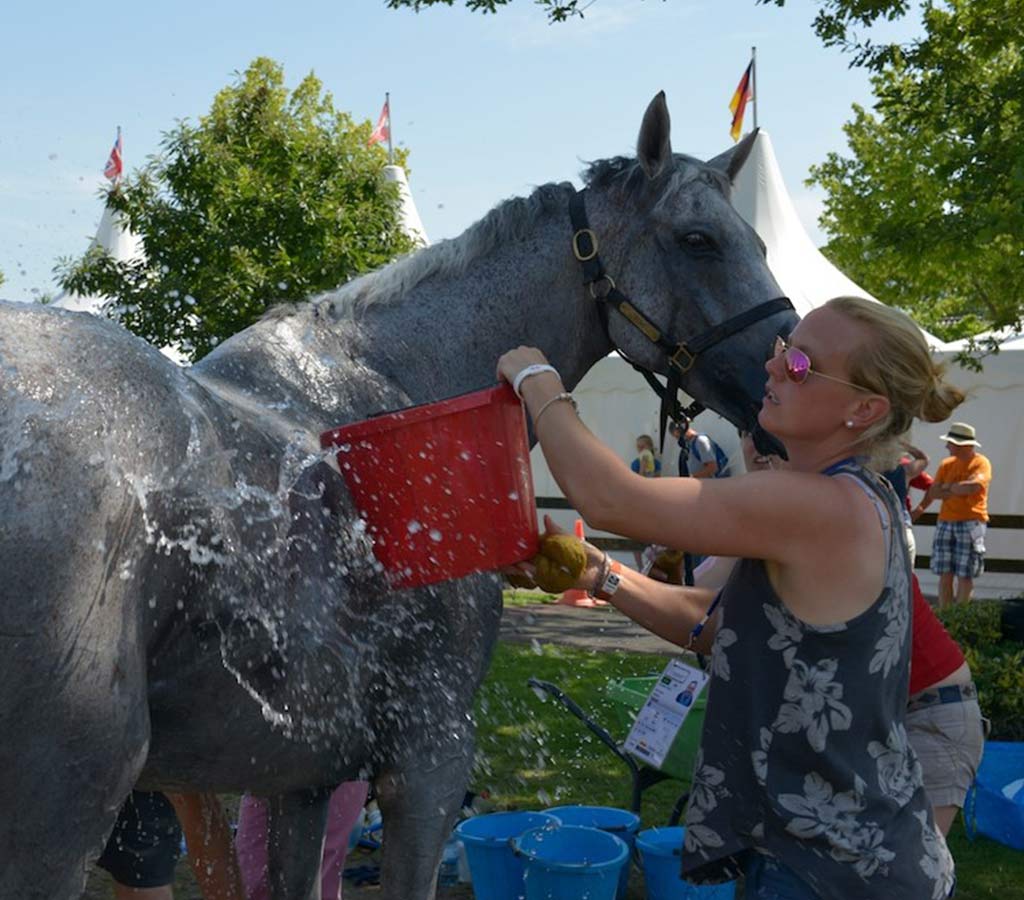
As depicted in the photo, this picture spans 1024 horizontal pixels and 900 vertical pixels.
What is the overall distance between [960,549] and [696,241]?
33.9ft

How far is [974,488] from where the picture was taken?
12070mm

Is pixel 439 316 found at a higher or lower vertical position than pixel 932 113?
lower

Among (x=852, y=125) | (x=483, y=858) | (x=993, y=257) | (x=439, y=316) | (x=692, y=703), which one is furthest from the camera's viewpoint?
(x=852, y=125)

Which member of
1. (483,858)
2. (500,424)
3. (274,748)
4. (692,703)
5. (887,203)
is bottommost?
(483,858)

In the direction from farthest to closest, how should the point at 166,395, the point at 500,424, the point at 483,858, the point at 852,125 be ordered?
the point at 852,125 < the point at 483,858 < the point at 500,424 < the point at 166,395

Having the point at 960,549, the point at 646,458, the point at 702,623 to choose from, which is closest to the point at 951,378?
the point at 960,549

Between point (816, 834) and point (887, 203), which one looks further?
point (887, 203)

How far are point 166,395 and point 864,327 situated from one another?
4.43 ft

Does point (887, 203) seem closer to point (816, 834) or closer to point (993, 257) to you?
point (993, 257)

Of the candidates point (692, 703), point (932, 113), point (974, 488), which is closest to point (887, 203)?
point (974, 488)

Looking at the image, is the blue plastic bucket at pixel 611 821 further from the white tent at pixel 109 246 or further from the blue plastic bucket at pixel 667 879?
the white tent at pixel 109 246

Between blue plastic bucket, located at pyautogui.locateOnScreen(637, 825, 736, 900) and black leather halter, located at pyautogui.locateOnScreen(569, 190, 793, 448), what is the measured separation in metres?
2.20

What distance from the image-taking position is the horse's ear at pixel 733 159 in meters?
3.31

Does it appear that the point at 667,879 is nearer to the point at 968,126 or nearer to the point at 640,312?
the point at 640,312
